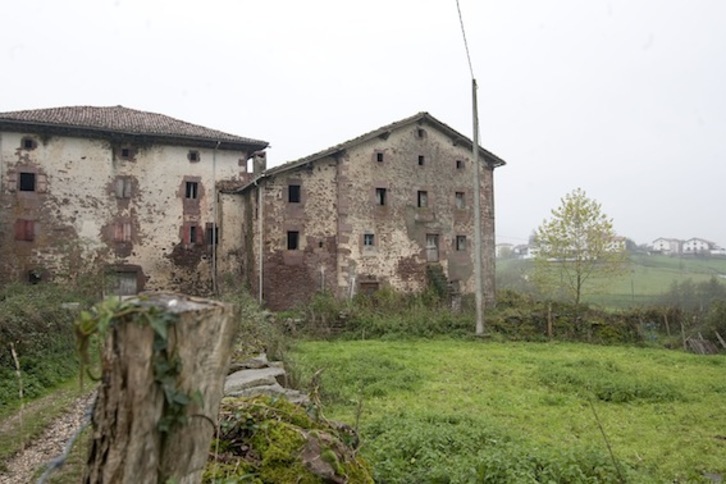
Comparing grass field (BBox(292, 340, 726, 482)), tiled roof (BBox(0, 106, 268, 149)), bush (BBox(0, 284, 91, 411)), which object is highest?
tiled roof (BBox(0, 106, 268, 149))

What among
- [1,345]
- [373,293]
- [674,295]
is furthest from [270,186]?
[674,295]

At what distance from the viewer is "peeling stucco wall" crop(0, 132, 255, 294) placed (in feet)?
67.4

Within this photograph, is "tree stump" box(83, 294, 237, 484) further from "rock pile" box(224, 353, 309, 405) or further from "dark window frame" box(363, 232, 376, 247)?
"dark window frame" box(363, 232, 376, 247)

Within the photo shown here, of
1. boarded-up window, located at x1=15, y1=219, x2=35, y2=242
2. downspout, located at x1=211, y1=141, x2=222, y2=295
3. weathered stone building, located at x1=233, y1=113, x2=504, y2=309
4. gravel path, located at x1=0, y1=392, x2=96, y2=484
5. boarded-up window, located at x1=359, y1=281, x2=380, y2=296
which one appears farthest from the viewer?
downspout, located at x1=211, y1=141, x2=222, y2=295

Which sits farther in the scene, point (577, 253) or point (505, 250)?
point (505, 250)

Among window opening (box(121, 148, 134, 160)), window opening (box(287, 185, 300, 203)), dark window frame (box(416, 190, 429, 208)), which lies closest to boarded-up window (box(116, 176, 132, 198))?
window opening (box(121, 148, 134, 160))

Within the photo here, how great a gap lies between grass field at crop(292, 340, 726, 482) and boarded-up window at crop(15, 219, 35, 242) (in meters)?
13.8

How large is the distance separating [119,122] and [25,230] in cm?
587

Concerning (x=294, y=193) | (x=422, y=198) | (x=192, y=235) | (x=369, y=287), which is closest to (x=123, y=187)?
(x=192, y=235)

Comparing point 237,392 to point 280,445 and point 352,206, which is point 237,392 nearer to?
point 280,445

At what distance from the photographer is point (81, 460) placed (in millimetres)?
5082

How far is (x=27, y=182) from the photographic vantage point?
68.2ft

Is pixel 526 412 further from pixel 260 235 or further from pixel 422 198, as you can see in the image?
pixel 422 198

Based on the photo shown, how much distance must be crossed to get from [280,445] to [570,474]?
282 cm
